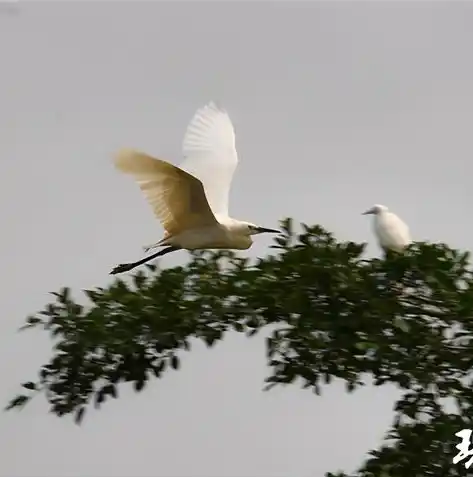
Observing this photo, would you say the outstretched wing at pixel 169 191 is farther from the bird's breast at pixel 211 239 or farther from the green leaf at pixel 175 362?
the green leaf at pixel 175 362

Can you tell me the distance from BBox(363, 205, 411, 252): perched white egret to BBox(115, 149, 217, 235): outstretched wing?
2.10 feet

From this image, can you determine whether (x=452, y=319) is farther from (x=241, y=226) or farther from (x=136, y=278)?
(x=241, y=226)

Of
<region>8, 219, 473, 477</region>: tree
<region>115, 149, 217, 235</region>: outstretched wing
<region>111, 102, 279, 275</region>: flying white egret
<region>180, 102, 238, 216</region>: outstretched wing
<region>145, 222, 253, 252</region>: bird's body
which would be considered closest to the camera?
<region>8, 219, 473, 477</region>: tree

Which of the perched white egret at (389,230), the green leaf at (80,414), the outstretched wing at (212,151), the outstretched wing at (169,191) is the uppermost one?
the outstretched wing at (212,151)

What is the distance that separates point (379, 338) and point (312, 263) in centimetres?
19

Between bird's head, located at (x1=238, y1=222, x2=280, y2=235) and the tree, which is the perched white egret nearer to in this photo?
bird's head, located at (x1=238, y1=222, x2=280, y2=235)

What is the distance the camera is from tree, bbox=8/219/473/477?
1.92m

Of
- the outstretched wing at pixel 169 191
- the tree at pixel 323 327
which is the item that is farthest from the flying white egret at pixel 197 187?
the tree at pixel 323 327

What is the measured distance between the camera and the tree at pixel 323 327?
6.29 ft

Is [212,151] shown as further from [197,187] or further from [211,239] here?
[197,187]

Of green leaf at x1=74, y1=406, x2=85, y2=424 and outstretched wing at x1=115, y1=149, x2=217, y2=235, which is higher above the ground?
outstretched wing at x1=115, y1=149, x2=217, y2=235

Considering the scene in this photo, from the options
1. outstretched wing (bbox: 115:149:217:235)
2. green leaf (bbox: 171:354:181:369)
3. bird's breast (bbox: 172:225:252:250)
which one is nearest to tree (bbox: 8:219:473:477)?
green leaf (bbox: 171:354:181:369)

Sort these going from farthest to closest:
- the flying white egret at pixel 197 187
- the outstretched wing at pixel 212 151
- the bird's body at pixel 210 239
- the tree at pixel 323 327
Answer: the outstretched wing at pixel 212 151, the bird's body at pixel 210 239, the flying white egret at pixel 197 187, the tree at pixel 323 327

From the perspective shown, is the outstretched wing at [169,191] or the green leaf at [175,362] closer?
the green leaf at [175,362]
